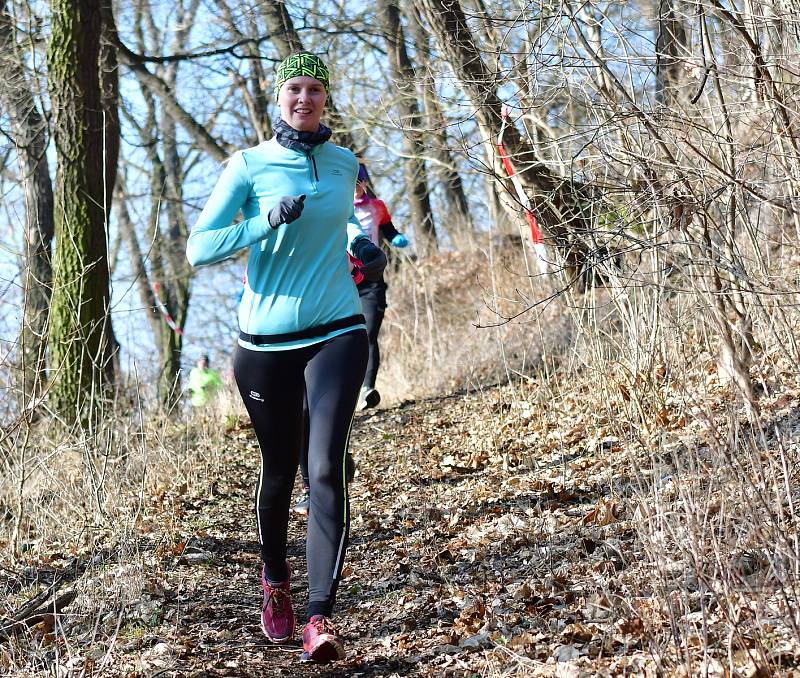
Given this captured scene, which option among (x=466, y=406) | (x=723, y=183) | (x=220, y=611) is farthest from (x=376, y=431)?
(x=723, y=183)

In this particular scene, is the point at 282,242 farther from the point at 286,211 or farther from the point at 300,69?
the point at 300,69

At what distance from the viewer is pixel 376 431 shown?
831 centimetres

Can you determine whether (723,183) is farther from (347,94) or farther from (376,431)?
(347,94)

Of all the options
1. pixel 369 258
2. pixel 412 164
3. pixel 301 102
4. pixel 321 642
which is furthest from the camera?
pixel 412 164

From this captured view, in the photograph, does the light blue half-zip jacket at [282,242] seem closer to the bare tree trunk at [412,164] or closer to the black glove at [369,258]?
the black glove at [369,258]

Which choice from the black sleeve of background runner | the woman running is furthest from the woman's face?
the black sleeve of background runner

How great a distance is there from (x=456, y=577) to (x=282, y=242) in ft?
5.60

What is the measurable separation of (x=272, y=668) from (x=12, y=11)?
937 centimetres

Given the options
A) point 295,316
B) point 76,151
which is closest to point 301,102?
point 295,316

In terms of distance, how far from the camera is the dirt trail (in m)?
3.32

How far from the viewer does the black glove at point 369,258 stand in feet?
12.6

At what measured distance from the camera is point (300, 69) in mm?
3586

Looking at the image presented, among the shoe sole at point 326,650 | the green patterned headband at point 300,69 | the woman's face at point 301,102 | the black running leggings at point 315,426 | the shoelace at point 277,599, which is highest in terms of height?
the green patterned headband at point 300,69

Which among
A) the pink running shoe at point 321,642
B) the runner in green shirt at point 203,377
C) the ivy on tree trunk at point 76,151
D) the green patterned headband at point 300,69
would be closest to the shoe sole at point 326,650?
the pink running shoe at point 321,642
